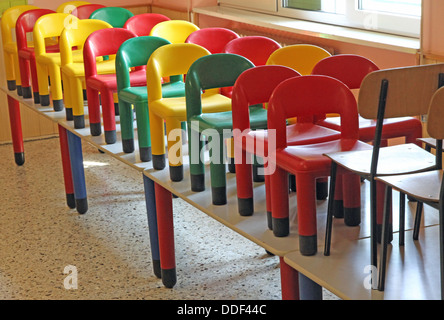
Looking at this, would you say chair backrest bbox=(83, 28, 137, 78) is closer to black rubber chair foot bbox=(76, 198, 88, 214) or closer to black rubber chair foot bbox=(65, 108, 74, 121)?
black rubber chair foot bbox=(65, 108, 74, 121)

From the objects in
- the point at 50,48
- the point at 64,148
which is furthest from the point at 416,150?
the point at 50,48

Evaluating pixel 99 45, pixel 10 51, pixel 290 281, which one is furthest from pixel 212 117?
pixel 10 51

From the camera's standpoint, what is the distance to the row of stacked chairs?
246 cm

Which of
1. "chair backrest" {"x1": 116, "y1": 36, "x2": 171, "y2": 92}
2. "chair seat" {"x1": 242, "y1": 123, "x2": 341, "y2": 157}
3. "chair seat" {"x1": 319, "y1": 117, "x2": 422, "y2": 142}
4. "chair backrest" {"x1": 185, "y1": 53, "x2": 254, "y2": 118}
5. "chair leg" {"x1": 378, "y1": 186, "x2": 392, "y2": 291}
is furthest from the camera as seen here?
"chair backrest" {"x1": 116, "y1": 36, "x2": 171, "y2": 92}

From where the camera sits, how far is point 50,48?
501 centimetres

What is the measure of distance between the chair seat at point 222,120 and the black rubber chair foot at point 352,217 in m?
0.54

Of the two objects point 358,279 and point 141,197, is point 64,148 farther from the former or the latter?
point 358,279

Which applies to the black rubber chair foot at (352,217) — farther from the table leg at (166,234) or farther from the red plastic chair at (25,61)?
the red plastic chair at (25,61)

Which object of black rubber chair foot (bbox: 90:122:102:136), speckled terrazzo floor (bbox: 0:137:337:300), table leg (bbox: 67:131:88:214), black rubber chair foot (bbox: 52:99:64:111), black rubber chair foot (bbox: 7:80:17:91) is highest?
black rubber chair foot (bbox: 7:80:17:91)

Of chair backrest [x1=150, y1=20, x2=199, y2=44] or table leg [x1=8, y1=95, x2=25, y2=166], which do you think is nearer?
chair backrest [x1=150, y1=20, x2=199, y2=44]

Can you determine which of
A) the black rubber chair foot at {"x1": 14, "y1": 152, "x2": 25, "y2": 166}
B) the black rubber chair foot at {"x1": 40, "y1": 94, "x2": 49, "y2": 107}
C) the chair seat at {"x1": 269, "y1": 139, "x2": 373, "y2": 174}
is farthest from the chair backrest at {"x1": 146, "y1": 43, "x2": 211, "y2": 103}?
the black rubber chair foot at {"x1": 14, "y1": 152, "x2": 25, "y2": 166}

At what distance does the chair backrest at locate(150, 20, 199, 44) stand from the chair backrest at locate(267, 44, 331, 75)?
4.36 ft
